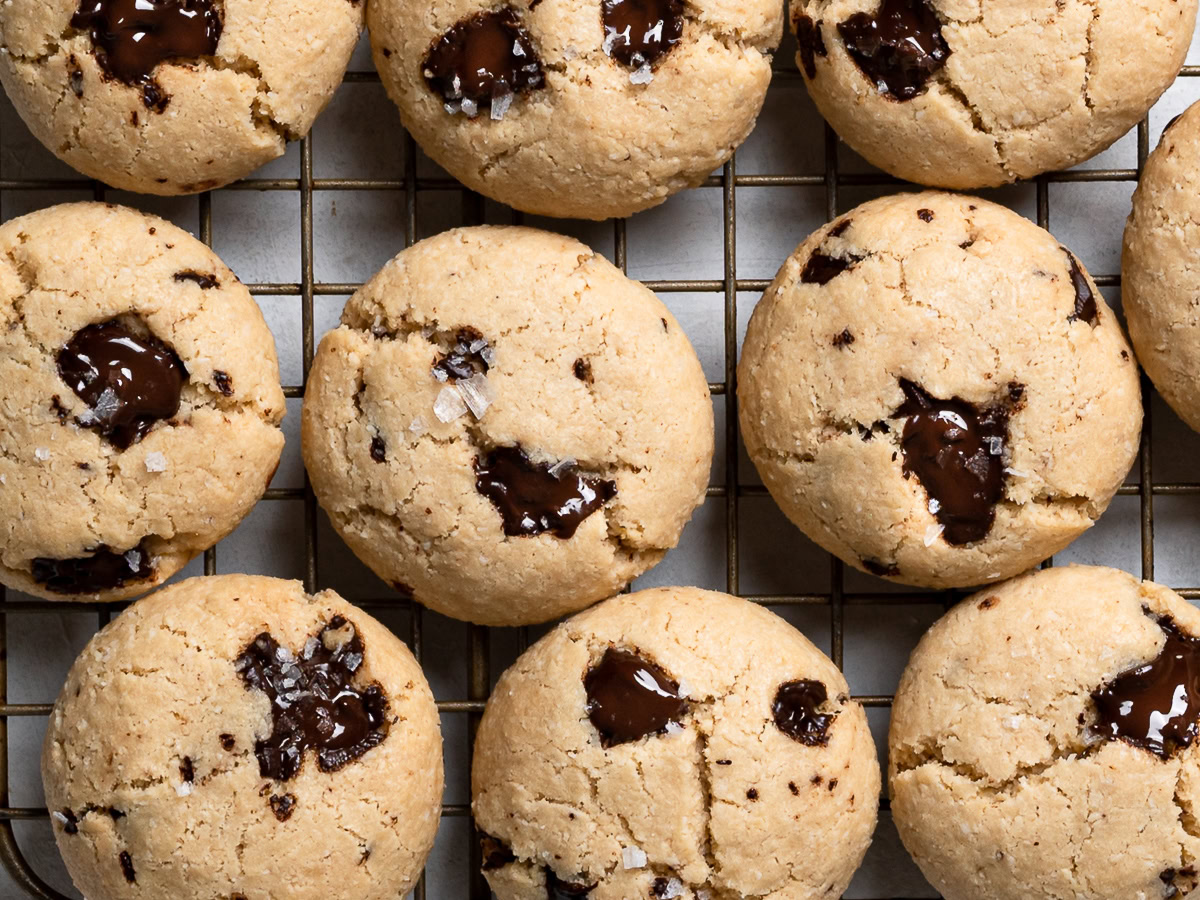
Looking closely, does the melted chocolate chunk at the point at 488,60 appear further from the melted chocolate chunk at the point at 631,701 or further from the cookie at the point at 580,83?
the melted chocolate chunk at the point at 631,701

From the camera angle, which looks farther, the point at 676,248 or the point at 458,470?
the point at 676,248

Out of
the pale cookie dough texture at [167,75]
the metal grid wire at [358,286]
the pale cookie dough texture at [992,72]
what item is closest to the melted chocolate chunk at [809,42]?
the pale cookie dough texture at [992,72]

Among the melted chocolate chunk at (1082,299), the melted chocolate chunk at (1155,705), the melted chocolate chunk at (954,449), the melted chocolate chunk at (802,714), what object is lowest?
the melted chocolate chunk at (802,714)

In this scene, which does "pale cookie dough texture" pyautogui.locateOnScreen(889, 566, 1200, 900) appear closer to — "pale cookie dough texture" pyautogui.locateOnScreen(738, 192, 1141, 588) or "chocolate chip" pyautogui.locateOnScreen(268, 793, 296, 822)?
"pale cookie dough texture" pyautogui.locateOnScreen(738, 192, 1141, 588)

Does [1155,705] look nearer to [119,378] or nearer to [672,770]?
[672,770]

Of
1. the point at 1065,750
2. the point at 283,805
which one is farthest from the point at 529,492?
the point at 1065,750

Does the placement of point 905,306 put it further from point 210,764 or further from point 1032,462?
point 210,764

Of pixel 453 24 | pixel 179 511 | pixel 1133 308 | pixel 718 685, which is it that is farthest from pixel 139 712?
pixel 1133 308
